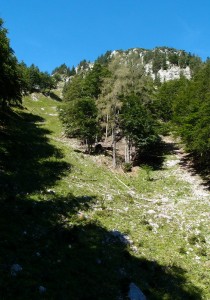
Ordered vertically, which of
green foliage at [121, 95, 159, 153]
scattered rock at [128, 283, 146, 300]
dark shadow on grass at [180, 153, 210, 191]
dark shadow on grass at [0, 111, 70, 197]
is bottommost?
scattered rock at [128, 283, 146, 300]

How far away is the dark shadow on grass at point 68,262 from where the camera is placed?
559 inches

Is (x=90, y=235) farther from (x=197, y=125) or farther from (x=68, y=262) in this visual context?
(x=197, y=125)

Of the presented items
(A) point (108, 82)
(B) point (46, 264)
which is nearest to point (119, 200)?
(B) point (46, 264)

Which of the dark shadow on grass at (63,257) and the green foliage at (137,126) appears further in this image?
the green foliage at (137,126)

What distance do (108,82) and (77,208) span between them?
31731mm

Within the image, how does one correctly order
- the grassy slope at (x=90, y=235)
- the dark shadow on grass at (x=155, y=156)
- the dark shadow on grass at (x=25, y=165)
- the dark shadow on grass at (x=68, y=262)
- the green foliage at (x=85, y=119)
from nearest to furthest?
1. the dark shadow on grass at (x=68, y=262)
2. the grassy slope at (x=90, y=235)
3. the dark shadow on grass at (x=25, y=165)
4. the green foliage at (x=85, y=119)
5. the dark shadow on grass at (x=155, y=156)

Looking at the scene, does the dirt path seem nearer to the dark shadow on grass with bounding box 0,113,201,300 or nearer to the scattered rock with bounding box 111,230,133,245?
the dark shadow on grass with bounding box 0,113,201,300

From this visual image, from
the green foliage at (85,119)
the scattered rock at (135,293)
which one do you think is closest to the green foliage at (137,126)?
the green foliage at (85,119)

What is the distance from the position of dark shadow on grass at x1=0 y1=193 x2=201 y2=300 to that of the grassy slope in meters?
0.06

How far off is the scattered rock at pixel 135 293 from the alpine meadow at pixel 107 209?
58mm

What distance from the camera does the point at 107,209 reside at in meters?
27.7

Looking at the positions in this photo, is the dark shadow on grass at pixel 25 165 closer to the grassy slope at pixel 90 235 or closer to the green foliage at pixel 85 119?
the grassy slope at pixel 90 235

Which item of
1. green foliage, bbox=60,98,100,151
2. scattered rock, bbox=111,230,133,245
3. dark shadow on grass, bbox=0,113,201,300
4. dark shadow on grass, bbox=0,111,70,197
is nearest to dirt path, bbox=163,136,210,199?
green foliage, bbox=60,98,100,151

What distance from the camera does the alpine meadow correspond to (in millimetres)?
16016
